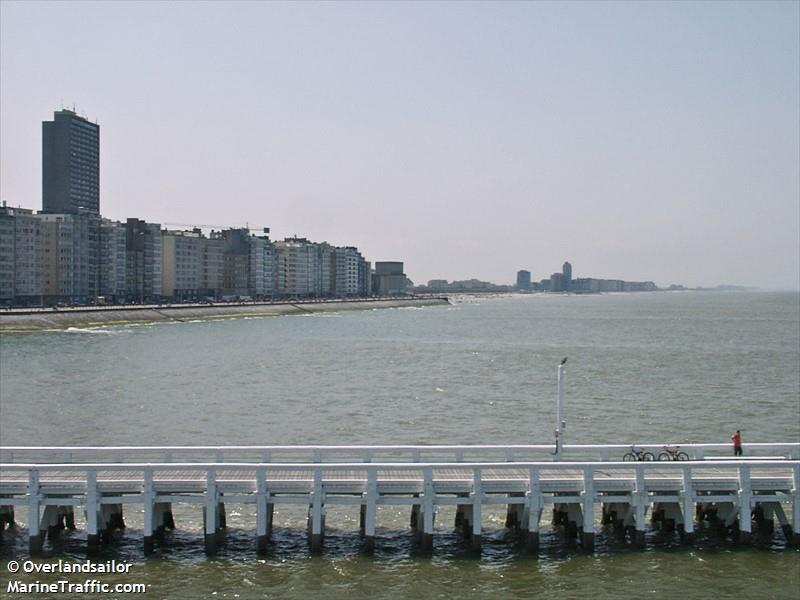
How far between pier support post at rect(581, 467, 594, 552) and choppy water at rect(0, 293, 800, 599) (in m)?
0.48

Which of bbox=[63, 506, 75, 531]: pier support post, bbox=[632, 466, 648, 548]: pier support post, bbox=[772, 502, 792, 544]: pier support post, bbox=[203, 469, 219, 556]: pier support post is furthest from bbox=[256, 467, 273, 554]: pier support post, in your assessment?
bbox=[772, 502, 792, 544]: pier support post

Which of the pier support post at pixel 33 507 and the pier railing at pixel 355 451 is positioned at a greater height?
the pier railing at pixel 355 451

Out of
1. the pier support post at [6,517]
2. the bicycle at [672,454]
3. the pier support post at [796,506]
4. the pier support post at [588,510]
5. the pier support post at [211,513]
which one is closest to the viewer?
the pier support post at [211,513]

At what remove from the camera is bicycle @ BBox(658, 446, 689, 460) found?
26.4 meters

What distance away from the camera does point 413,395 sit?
59219 mm

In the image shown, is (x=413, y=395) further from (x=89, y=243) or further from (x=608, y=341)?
(x=89, y=243)

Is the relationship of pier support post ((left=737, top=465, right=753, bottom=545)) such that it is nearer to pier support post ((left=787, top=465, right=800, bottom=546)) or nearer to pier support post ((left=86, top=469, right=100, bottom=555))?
pier support post ((left=787, top=465, right=800, bottom=546))

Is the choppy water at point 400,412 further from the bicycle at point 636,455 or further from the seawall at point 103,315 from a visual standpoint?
the seawall at point 103,315

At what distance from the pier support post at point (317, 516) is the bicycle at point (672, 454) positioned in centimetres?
1084

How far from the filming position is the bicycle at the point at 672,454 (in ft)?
86.5

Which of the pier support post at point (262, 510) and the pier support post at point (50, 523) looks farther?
the pier support post at point (50, 523)

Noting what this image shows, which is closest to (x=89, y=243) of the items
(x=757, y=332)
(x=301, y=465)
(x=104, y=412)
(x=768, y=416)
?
(x=757, y=332)

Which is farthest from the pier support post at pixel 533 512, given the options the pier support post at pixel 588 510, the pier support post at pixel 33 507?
the pier support post at pixel 33 507

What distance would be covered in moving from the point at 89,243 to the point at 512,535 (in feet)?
602
